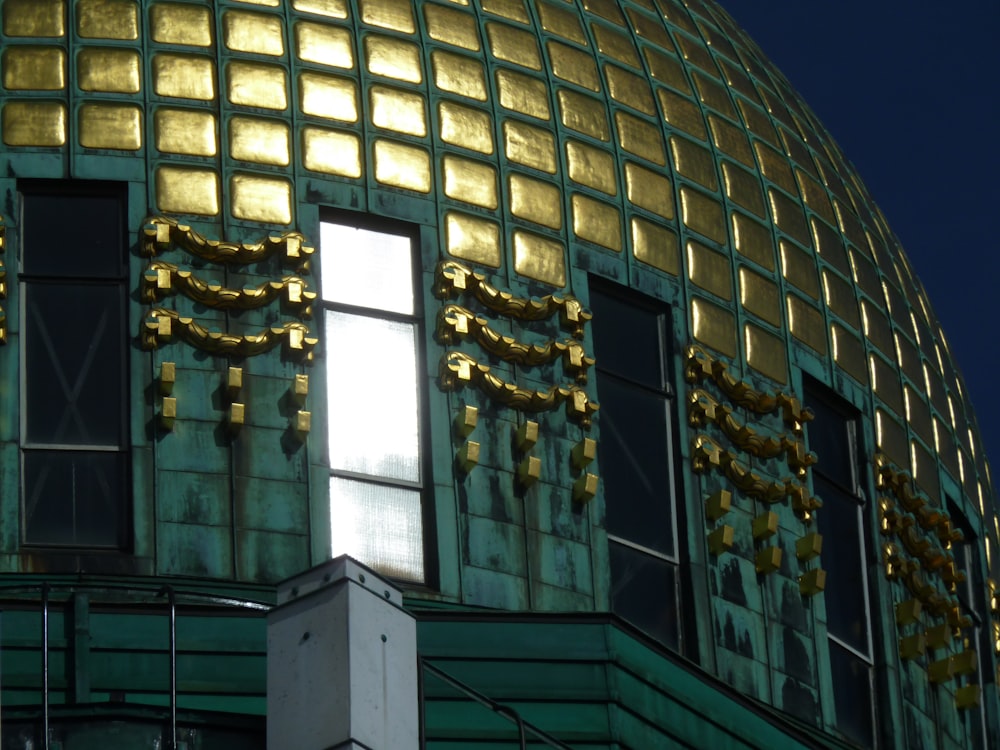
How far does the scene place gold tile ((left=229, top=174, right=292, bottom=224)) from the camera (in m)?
39.5

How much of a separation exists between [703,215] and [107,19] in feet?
18.8

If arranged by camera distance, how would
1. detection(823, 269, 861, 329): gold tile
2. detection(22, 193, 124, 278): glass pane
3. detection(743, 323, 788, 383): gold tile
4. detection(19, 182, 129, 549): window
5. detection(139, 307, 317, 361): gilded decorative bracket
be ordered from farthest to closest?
detection(823, 269, 861, 329): gold tile → detection(743, 323, 788, 383): gold tile → detection(22, 193, 124, 278): glass pane → detection(139, 307, 317, 361): gilded decorative bracket → detection(19, 182, 129, 549): window

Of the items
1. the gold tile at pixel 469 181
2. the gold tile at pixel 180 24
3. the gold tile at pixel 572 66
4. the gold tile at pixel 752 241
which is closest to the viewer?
the gold tile at pixel 180 24

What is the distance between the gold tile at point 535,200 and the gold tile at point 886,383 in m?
4.04

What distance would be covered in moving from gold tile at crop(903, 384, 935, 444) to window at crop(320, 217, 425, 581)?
620 centimetres

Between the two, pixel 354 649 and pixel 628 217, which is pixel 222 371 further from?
pixel 354 649

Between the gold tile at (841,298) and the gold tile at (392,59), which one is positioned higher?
the gold tile at (392,59)

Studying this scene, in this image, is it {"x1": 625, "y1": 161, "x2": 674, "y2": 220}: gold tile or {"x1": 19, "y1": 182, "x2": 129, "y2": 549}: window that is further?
{"x1": 625, "y1": 161, "x2": 674, "y2": 220}: gold tile

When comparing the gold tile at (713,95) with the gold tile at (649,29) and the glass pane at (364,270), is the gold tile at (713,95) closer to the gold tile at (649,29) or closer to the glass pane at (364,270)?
the gold tile at (649,29)

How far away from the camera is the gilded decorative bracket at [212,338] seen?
127 ft

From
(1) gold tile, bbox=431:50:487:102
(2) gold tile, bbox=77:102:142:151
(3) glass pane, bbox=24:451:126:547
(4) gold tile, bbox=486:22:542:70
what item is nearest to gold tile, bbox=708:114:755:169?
(4) gold tile, bbox=486:22:542:70

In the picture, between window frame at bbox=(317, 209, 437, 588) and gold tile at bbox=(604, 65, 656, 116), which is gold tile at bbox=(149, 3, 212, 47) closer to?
window frame at bbox=(317, 209, 437, 588)

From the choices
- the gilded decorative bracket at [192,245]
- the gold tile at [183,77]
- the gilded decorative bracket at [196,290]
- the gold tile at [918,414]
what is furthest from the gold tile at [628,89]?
the gilded decorative bracket at [196,290]

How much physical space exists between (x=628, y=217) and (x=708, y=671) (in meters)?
4.71
